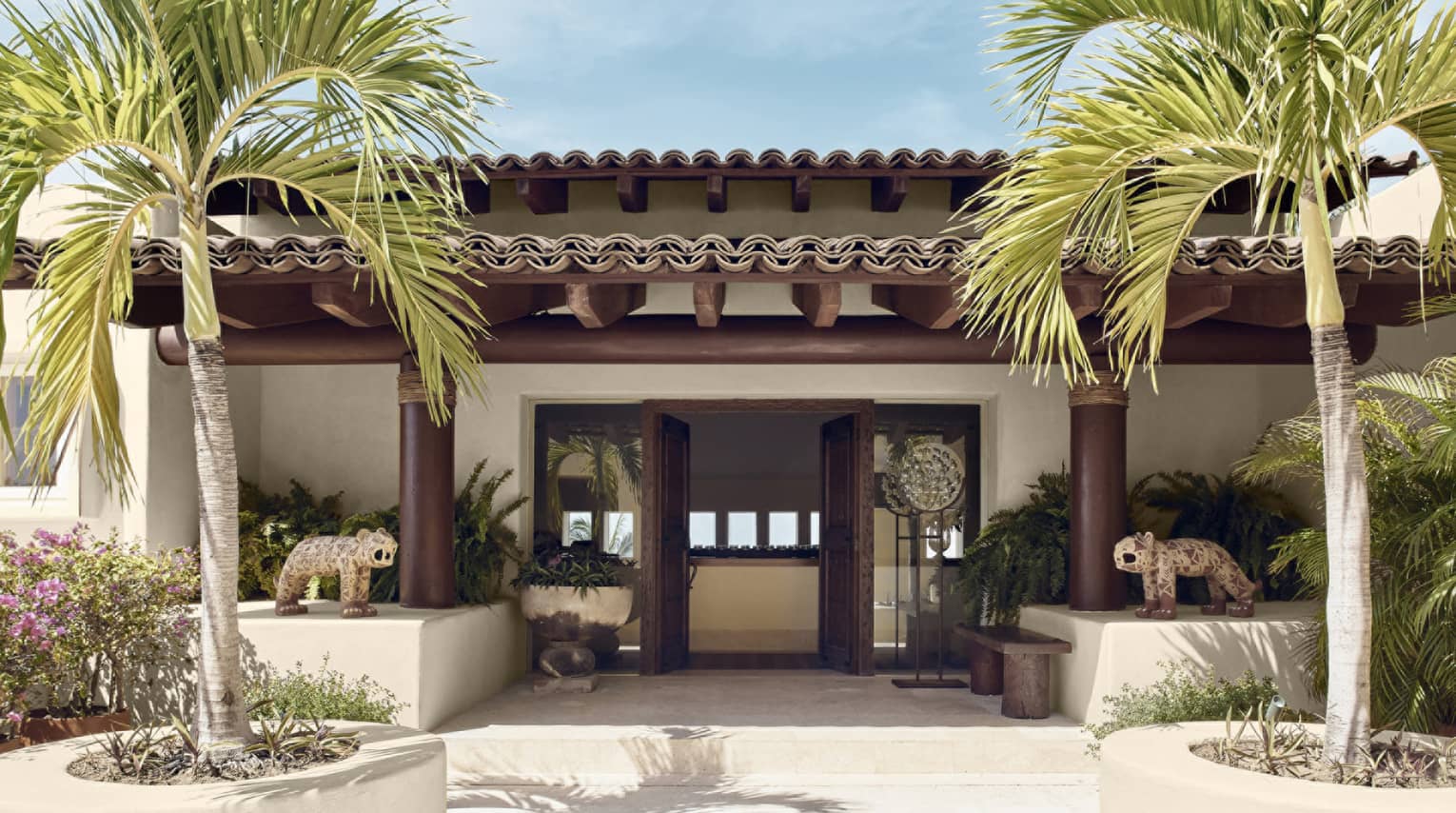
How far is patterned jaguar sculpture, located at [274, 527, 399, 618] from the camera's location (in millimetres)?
7055

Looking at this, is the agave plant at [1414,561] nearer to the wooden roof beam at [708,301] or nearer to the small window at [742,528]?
the wooden roof beam at [708,301]

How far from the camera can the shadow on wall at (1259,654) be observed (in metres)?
6.74

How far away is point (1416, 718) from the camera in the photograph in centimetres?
528

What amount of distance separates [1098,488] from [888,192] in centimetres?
266

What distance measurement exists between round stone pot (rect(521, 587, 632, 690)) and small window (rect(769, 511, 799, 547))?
428 cm

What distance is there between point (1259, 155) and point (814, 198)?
16.4 feet

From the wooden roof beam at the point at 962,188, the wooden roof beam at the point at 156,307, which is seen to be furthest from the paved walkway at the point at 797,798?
the wooden roof beam at the point at 962,188

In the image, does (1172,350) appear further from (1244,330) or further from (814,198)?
(814,198)

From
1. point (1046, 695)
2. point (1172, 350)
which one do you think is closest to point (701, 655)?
point (1046, 695)

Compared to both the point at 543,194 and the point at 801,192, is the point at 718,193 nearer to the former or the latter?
the point at 801,192

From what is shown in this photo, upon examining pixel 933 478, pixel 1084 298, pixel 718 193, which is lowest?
pixel 933 478

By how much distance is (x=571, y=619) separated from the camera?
8.30 metres

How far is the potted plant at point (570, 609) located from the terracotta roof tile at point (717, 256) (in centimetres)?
335

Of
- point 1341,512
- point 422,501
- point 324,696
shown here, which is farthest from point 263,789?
point 1341,512
